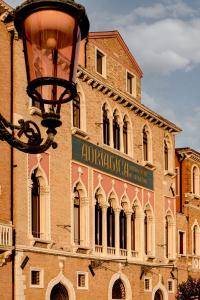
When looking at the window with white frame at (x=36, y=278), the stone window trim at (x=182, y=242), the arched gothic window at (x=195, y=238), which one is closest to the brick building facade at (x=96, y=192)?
the window with white frame at (x=36, y=278)

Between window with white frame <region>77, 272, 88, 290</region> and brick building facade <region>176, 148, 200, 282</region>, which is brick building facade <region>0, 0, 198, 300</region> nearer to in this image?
window with white frame <region>77, 272, 88, 290</region>

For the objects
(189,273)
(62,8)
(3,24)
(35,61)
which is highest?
(3,24)

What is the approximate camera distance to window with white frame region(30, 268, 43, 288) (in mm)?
20286

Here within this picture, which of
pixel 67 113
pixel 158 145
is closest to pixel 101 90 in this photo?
pixel 67 113

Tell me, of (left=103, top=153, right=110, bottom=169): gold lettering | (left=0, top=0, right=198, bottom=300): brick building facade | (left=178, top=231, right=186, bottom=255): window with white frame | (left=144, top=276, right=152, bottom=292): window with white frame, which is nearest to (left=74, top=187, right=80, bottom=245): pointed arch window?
(left=0, top=0, right=198, bottom=300): brick building facade

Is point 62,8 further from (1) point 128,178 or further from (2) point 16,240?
(1) point 128,178

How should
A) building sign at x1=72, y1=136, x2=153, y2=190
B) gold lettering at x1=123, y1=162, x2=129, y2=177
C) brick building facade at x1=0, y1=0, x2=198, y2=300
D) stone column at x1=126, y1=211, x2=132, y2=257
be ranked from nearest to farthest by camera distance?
brick building facade at x1=0, y1=0, x2=198, y2=300, building sign at x1=72, y1=136, x2=153, y2=190, stone column at x1=126, y1=211, x2=132, y2=257, gold lettering at x1=123, y1=162, x2=129, y2=177

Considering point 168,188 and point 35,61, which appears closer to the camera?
point 35,61

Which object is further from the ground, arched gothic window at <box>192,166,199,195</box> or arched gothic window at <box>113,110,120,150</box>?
arched gothic window at <box>113,110,120,150</box>

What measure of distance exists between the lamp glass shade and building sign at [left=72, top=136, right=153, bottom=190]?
61.3ft

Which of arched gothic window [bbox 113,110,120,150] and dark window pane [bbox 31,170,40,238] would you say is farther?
arched gothic window [bbox 113,110,120,150]

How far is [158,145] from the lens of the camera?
30562mm

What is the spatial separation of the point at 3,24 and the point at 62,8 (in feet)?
53.3

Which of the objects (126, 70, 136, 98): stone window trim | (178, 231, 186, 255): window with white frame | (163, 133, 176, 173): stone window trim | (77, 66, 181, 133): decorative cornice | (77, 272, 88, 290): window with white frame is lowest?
(77, 272, 88, 290): window with white frame
